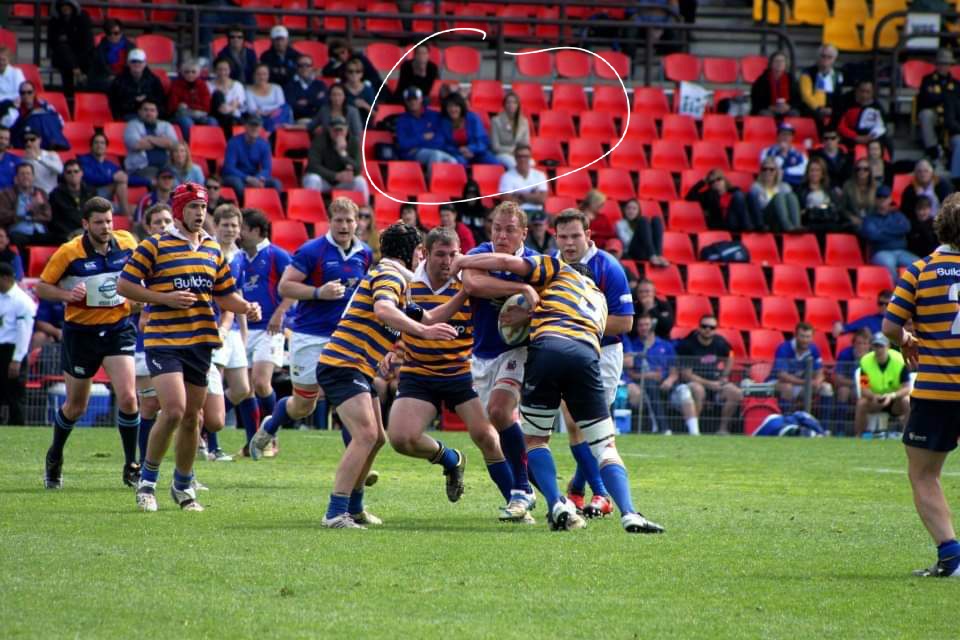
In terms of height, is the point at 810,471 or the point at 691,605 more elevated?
the point at 691,605

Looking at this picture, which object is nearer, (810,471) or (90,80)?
(810,471)

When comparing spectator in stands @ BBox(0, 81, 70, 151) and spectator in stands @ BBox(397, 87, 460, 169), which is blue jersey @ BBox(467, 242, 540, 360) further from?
spectator in stands @ BBox(397, 87, 460, 169)

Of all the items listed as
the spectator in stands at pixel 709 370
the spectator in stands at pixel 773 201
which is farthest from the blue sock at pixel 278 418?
the spectator in stands at pixel 773 201

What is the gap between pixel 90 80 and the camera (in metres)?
22.9

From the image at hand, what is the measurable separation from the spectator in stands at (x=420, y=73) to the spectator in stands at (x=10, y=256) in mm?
6888

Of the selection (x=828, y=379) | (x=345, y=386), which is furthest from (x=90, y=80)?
(x=345, y=386)

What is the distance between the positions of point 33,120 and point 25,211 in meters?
1.67

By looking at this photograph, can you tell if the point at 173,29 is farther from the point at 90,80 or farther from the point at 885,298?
the point at 885,298

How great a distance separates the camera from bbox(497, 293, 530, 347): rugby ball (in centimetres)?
897

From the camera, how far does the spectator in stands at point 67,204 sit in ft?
64.8

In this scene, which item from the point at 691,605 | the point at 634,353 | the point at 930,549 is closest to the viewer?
the point at 691,605

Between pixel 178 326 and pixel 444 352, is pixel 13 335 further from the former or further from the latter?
pixel 444 352

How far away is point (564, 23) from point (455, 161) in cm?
292

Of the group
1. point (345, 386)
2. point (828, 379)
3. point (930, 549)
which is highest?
point (345, 386)
